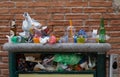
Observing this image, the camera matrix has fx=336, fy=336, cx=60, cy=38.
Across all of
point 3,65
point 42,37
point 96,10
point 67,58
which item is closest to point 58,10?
point 96,10

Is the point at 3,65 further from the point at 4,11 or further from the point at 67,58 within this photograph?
the point at 67,58

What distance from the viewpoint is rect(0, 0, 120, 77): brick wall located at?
438 cm

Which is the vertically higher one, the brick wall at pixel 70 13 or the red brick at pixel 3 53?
the brick wall at pixel 70 13

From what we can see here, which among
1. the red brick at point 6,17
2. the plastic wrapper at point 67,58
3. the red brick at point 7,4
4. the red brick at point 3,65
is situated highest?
the red brick at point 7,4

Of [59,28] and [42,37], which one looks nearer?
[42,37]

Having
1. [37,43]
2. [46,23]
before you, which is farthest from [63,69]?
[46,23]

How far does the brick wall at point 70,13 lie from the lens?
4.38 metres

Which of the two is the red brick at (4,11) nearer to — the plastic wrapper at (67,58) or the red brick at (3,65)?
the red brick at (3,65)

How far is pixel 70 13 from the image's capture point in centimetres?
439

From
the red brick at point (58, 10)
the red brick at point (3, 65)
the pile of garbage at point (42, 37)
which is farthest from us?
the red brick at point (3, 65)

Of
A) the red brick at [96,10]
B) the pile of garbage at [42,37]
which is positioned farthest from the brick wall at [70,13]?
the pile of garbage at [42,37]

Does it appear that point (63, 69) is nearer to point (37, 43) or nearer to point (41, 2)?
point (37, 43)

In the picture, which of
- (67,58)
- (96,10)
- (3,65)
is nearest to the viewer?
(67,58)

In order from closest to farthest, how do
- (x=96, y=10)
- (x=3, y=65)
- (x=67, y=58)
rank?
(x=67, y=58), (x=96, y=10), (x=3, y=65)
